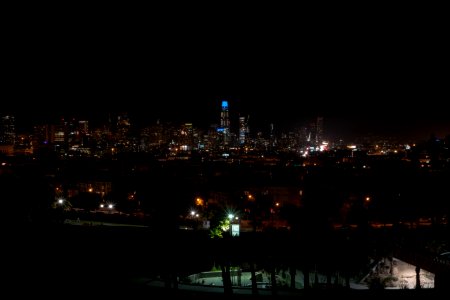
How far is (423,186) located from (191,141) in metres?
88.0

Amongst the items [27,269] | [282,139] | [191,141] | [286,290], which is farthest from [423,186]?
[282,139]

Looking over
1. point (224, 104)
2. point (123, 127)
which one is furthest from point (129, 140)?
point (224, 104)

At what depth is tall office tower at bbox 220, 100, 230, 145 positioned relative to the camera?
417ft

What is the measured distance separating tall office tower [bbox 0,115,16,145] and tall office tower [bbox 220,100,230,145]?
5551 cm

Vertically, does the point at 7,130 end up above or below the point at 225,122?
below

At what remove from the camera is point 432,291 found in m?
9.21

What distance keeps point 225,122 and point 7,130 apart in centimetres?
7010

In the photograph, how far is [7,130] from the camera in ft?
273

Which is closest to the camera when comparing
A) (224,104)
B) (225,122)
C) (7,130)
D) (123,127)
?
(7,130)

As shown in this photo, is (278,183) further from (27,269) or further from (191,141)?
(191,141)

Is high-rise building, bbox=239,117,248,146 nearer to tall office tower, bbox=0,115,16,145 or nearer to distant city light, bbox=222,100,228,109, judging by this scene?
A: distant city light, bbox=222,100,228,109

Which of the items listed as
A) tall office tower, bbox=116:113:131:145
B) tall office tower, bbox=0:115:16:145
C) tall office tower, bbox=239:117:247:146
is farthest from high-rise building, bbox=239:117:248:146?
tall office tower, bbox=0:115:16:145

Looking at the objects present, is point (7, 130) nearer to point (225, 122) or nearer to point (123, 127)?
point (123, 127)

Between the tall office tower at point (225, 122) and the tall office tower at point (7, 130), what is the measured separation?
55.5 metres
